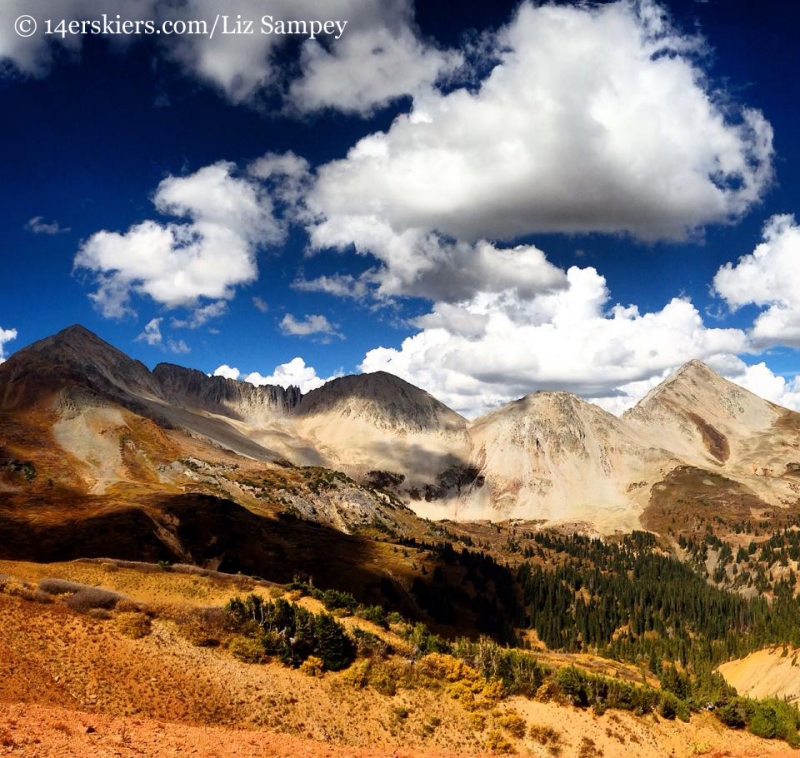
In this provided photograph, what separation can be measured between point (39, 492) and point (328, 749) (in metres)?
128

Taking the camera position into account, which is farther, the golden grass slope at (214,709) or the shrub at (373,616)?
the shrub at (373,616)

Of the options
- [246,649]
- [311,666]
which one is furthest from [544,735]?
[246,649]

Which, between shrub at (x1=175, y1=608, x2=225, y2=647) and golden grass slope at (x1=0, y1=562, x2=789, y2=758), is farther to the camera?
shrub at (x1=175, y1=608, x2=225, y2=647)

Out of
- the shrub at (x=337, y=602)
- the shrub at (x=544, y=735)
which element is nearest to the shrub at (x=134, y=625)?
the shrub at (x=337, y=602)

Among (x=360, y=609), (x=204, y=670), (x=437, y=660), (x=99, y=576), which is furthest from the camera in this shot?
(x=360, y=609)

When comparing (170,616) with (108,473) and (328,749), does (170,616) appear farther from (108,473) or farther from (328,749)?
(108,473)

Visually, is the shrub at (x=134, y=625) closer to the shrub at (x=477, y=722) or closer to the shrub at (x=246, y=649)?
the shrub at (x=246, y=649)

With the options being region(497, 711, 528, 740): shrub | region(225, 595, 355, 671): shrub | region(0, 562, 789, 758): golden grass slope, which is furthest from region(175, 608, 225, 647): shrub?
region(497, 711, 528, 740): shrub

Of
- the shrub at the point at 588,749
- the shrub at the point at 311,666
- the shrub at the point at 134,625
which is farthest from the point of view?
the shrub at the point at 311,666

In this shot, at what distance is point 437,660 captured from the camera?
48969 mm

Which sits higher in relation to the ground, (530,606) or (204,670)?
(204,670)

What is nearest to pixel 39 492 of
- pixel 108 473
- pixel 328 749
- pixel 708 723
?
pixel 108 473

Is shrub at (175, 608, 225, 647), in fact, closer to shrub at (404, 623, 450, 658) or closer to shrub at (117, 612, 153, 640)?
shrub at (117, 612, 153, 640)

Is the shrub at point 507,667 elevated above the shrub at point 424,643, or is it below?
below
